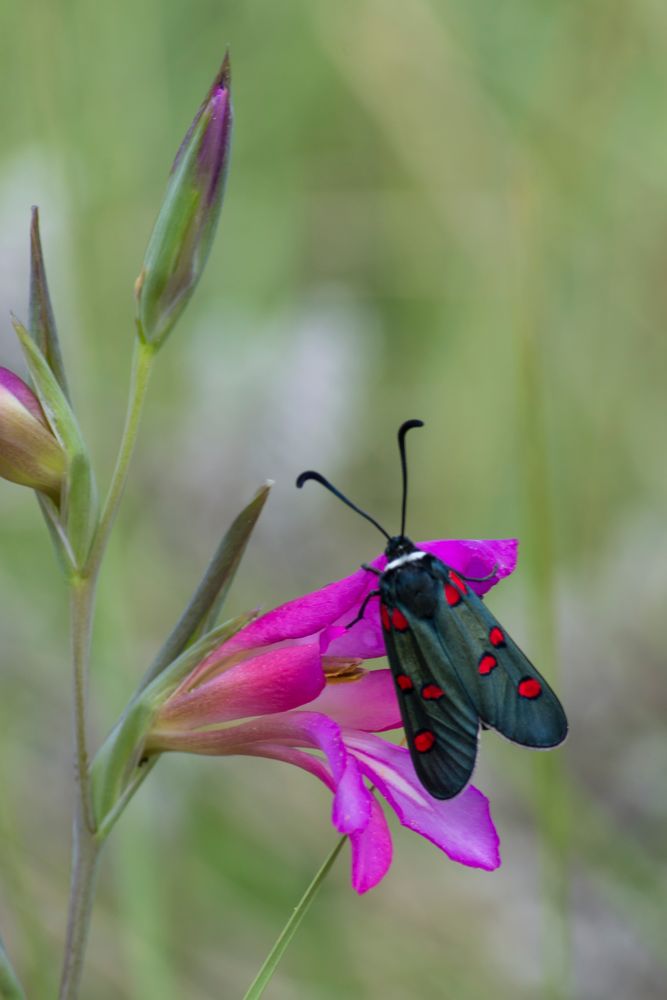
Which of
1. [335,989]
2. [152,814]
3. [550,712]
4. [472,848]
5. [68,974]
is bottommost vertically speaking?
[335,989]

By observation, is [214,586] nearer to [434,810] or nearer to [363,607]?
[363,607]

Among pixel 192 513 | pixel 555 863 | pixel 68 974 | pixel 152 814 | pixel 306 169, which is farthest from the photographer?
pixel 306 169

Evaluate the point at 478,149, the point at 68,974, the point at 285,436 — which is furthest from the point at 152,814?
the point at 478,149

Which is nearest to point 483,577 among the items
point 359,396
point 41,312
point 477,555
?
point 477,555

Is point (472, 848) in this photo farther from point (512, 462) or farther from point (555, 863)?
point (512, 462)

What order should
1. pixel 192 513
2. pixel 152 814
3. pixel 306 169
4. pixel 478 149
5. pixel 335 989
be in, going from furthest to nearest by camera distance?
pixel 306 169
pixel 478 149
pixel 192 513
pixel 152 814
pixel 335 989

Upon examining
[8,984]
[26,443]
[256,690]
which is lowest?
[8,984]

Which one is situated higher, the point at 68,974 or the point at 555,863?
the point at 68,974

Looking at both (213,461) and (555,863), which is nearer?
(555,863)
